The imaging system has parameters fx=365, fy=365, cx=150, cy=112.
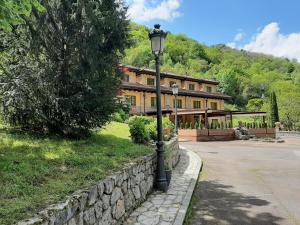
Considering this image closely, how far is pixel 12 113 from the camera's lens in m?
10.2

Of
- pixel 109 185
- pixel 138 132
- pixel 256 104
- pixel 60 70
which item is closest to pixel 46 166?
pixel 109 185

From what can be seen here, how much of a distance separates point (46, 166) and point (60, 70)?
4.00m

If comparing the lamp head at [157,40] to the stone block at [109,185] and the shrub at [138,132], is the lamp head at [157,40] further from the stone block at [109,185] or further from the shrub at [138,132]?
the stone block at [109,185]

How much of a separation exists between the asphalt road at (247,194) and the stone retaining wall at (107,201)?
1.35 m

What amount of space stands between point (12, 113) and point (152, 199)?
4.60 meters

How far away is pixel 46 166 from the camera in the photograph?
6812 mm

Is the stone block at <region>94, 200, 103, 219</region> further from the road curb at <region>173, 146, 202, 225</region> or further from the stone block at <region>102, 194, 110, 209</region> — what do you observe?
the road curb at <region>173, 146, 202, 225</region>

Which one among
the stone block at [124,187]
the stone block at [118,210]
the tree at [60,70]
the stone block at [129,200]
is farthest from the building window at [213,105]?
the stone block at [118,210]

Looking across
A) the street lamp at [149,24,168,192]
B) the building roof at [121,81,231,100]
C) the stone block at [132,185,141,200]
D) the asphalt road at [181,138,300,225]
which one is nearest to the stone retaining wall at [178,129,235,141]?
the building roof at [121,81,231,100]

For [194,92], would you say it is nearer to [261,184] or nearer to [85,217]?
[261,184]

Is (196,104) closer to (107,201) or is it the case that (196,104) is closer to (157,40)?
(157,40)

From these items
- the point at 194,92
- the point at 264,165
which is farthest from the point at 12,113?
the point at 194,92

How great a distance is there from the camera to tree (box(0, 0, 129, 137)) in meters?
9.73

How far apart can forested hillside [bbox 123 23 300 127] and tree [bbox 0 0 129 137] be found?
4859 centimetres
